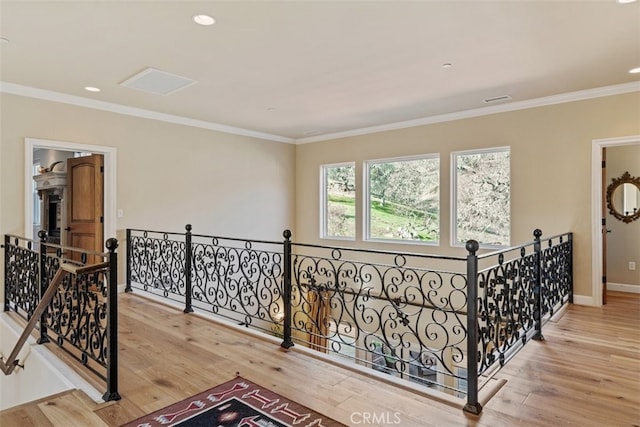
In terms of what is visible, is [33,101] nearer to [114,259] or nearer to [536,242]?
[114,259]

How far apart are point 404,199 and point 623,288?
371cm

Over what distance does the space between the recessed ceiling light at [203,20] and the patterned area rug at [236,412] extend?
2.84 m

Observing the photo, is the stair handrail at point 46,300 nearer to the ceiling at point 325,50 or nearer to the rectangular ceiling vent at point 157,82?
the ceiling at point 325,50

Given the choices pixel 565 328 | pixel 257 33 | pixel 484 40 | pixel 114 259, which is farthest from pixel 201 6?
pixel 565 328

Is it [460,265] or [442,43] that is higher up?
[442,43]

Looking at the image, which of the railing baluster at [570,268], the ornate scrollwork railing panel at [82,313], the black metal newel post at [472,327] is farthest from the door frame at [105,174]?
the railing baluster at [570,268]

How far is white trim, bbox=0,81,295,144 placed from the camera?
4645 millimetres

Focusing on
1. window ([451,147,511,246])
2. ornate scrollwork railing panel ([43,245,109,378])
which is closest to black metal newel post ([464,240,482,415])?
ornate scrollwork railing panel ([43,245,109,378])

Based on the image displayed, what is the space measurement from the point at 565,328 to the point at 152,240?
17.9 feet

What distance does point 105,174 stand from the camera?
545 cm

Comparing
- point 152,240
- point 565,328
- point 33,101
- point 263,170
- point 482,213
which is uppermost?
point 33,101

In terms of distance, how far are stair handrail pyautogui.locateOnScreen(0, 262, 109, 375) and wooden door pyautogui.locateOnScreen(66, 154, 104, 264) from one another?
1991 mm

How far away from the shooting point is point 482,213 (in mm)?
5840

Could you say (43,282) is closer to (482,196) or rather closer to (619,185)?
(482,196)
